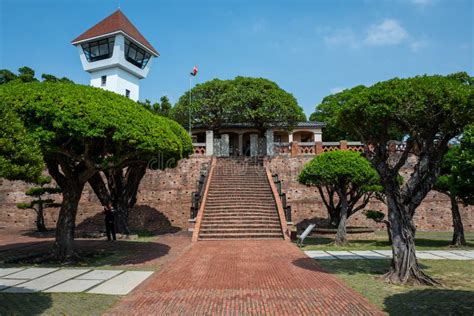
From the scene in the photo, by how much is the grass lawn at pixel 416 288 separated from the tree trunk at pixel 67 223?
7805 millimetres

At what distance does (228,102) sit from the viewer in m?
27.8

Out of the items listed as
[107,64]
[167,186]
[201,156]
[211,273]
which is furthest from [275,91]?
[211,273]

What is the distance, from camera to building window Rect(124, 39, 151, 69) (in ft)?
111

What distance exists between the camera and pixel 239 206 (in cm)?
1716

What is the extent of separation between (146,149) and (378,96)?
6.25 meters

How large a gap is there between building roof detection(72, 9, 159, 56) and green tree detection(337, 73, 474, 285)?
100 ft

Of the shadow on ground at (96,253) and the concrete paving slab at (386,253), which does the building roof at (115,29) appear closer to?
the shadow on ground at (96,253)

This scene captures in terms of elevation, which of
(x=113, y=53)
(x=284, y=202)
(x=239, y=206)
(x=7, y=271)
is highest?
(x=113, y=53)

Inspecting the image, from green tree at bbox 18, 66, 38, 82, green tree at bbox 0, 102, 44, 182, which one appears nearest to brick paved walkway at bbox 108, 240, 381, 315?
green tree at bbox 0, 102, 44, 182

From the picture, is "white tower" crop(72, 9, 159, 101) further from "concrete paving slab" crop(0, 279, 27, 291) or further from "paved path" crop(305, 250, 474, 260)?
"paved path" crop(305, 250, 474, 260)

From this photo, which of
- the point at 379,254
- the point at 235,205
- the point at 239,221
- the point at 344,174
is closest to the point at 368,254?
the point at 379,254

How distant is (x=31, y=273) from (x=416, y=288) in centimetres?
914

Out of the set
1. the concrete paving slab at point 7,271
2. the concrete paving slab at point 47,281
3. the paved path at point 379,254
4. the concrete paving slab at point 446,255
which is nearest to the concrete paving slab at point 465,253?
the paved path at point 379,254

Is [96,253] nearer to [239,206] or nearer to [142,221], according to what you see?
[239,206]
